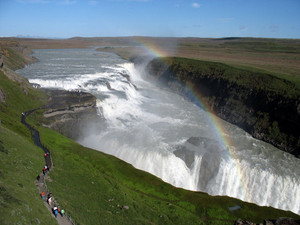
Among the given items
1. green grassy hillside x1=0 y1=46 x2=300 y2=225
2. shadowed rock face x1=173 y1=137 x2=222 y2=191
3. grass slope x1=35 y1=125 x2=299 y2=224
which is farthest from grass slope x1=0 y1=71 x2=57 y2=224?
shadowed rock face x1=173 y1=137 x2=222 y2=191

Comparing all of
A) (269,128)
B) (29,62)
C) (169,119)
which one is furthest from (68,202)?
(29,62)

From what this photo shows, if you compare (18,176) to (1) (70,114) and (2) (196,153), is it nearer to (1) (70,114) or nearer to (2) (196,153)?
(1) (70,114)

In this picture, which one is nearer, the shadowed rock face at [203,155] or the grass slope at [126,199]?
the grass slope at [126,199]

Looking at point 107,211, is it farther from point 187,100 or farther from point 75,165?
point 187,100

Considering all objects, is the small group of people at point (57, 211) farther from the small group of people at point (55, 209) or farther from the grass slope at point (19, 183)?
the grass slope at point (19, 183)

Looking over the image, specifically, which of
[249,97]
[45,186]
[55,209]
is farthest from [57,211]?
[249,97]

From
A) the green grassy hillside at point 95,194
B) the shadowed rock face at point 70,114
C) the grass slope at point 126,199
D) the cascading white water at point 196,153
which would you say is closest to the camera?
the green grassy hillside at point 95,194

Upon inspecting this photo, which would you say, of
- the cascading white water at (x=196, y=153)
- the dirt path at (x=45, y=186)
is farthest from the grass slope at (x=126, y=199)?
the cascading white water at (x=196, y=153)
